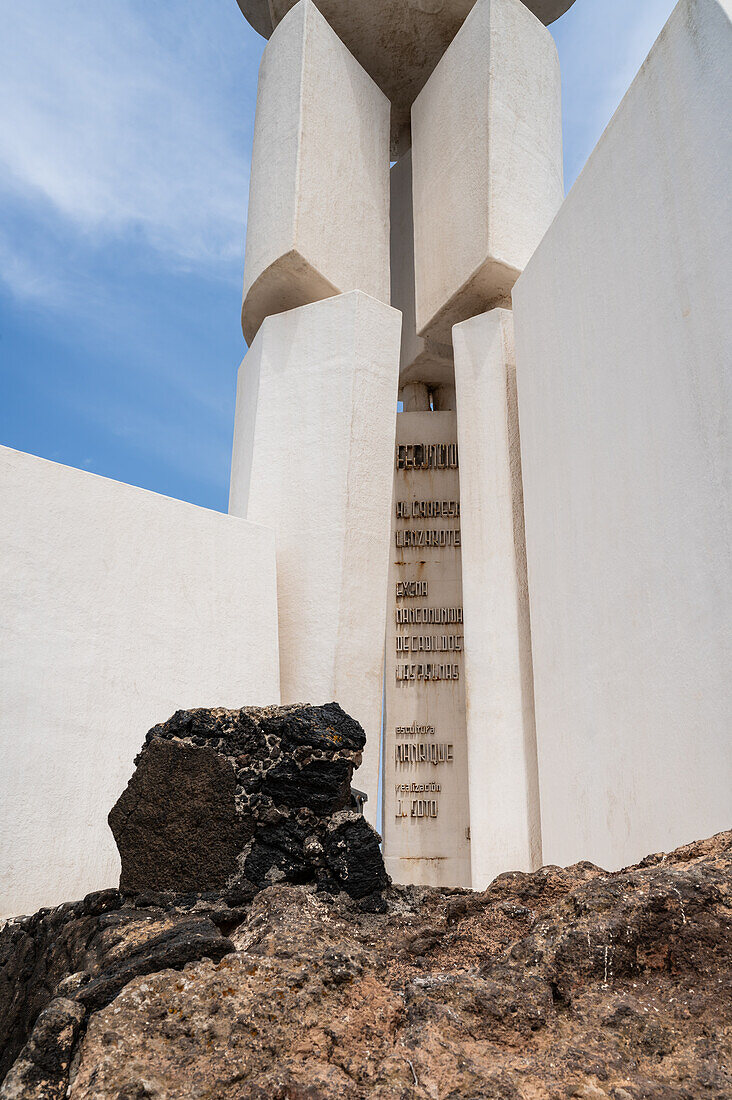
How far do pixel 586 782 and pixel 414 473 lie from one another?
459 cm

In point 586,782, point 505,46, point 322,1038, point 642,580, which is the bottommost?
point 322,1038

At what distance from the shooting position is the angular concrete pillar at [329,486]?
7770 mm

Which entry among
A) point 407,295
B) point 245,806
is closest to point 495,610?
point 245,806

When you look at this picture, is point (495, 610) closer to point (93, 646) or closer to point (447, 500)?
point (447, 500)

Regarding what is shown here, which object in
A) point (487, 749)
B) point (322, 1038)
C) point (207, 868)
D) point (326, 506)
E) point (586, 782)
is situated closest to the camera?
point (322, 1038)

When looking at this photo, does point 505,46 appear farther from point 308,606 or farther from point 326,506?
point 308,606

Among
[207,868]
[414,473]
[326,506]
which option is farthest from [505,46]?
[207,868]

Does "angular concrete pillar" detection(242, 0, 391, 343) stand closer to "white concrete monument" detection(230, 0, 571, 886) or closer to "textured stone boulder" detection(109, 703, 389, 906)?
"white concrete monument" detection(230, 0, 571, 886)

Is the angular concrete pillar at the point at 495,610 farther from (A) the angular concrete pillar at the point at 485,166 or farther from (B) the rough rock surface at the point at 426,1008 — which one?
(B) the rough rock surface at the point at 426,1008

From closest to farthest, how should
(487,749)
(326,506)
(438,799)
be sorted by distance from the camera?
(487,749) → (326,506) → (438,799)

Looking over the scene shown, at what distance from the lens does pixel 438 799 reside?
29.2 feet

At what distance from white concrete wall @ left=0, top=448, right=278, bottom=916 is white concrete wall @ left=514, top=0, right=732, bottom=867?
8.25ft

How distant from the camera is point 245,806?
309cm

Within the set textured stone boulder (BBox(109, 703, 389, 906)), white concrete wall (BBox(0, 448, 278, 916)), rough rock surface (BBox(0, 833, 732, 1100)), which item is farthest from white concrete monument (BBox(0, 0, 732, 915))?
rough rock surface (BBox(0, 833, 732, 1100))
